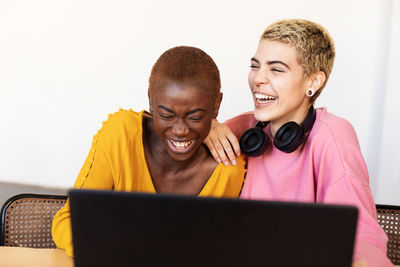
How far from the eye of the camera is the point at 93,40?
3.23 meters

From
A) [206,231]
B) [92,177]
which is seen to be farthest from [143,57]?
[206,231]

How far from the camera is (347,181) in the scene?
1.41m

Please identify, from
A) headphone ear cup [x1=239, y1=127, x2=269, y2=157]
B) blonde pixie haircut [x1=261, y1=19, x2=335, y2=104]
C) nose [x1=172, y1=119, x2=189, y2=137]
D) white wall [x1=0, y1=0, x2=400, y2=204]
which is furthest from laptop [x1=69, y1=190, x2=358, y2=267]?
white wall [x1=0, y1=0, x2=400, y2=204]

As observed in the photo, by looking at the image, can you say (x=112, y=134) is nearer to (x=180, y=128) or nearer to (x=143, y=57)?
(x=180, y=128)

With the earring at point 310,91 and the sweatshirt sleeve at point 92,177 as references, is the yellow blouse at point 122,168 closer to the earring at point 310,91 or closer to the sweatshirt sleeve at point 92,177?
the sweatshirt sleeve at point 92,177

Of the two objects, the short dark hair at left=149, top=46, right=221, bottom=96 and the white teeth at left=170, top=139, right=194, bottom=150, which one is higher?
the short dark hair at left=149, top=46, right=221, bottom=96

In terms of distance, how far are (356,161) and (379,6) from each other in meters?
2.00

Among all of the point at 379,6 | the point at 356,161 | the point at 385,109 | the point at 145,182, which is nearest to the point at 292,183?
the point at 356,161

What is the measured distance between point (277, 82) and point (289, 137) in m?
0.21

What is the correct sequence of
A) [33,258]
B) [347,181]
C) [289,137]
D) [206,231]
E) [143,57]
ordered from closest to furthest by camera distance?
[206,231] → [33,258] → [347,181] → [289,137] → [143,57]

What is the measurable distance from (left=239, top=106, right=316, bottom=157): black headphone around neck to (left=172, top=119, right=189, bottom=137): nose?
0.33 meters

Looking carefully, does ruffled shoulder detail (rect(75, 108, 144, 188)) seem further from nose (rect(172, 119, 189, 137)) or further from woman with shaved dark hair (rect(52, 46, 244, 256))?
nose (rect(172, 119, 189, 137))

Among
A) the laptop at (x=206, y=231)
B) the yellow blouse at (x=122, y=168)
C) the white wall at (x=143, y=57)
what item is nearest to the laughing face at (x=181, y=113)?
the yellow blouse at (x=122, y=168)

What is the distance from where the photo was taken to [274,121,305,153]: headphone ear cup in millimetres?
1522
